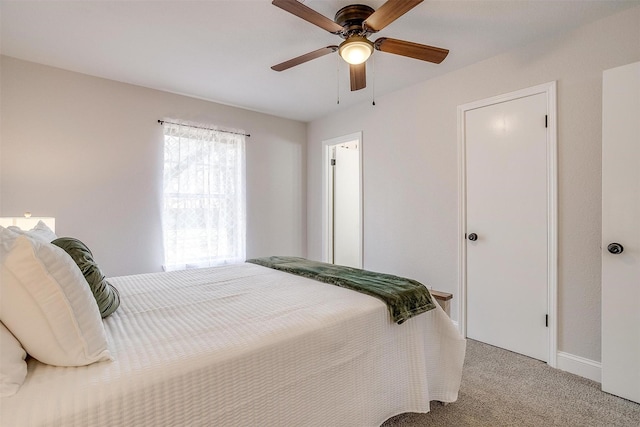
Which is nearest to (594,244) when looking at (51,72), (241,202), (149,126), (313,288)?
(313,288)

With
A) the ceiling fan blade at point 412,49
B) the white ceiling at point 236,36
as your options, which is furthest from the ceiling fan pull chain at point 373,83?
the ceiling fan blade at point 412,49

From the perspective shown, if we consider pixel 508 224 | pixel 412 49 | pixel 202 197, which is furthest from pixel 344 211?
pixel 412 49

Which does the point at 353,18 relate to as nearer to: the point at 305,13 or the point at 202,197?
the point at 305,13

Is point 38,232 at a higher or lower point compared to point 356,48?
lower

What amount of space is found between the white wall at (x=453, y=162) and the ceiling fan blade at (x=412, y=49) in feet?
2.25

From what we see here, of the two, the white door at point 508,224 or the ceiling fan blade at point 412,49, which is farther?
the white door at point 508,224

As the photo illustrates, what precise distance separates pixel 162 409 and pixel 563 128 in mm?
2907

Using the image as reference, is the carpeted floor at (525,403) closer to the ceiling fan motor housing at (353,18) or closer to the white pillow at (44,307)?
the white pillow at (44,307)

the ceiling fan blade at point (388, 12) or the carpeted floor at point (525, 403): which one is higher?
the ceiling fan blade at point (388, 12)

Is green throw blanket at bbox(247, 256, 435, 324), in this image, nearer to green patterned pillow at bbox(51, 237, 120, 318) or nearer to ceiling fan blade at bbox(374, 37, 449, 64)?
green patterned pillow at bbox(51, 237, 120, 318)

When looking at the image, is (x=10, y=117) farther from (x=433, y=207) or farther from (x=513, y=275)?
(x=513, y=275)

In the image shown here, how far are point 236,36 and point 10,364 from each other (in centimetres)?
226

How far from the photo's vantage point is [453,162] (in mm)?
2881

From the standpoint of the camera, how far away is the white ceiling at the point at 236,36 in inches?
76.6
